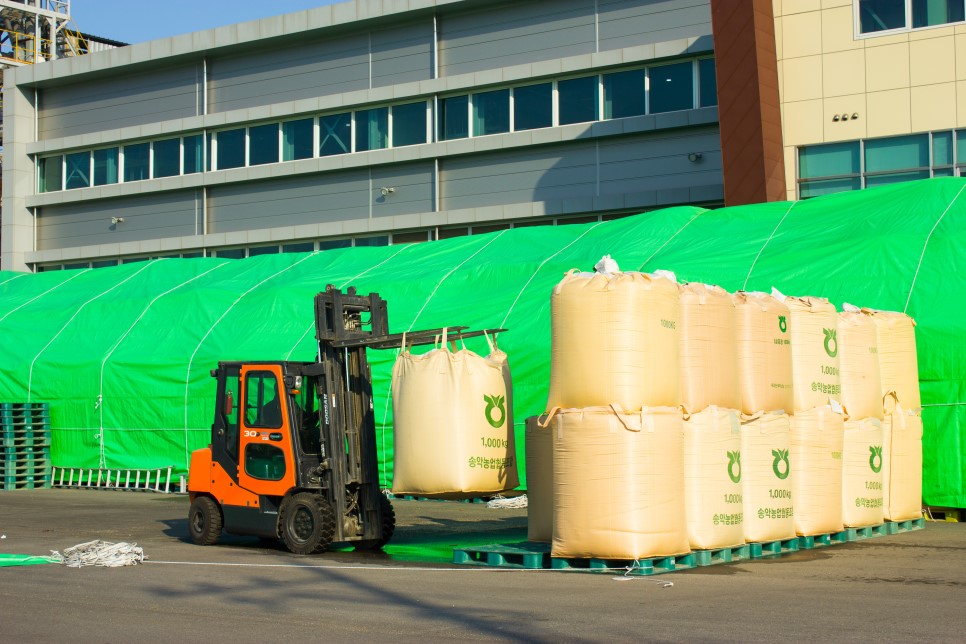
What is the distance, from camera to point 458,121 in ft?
115

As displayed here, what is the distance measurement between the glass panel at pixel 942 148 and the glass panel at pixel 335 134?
18.6 metres

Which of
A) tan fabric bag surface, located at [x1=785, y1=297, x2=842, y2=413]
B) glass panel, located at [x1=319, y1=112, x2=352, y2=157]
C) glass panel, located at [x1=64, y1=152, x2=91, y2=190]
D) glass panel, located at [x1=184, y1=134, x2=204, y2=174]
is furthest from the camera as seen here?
glass panel, located at [x1=64, y1=152, x2=91, y2=190]

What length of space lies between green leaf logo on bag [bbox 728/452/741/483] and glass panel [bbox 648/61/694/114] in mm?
20920

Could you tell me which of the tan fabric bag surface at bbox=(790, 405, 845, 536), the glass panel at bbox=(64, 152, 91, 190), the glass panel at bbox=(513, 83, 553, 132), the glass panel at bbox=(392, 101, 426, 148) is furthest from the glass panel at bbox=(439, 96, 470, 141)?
the tan fabric bag surface at bbox=(790, 405, 845, 536)

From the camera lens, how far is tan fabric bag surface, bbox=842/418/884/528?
44.0 ft

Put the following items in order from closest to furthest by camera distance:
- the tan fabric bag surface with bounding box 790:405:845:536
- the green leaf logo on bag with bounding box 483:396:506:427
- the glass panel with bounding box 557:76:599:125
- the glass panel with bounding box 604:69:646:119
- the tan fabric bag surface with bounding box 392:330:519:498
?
the tan fabric bag surface with bounding box 392:330:519:498
the green leaf logo on bag with bounding box 483:396:506:427
the tan fabric bag surface with bounding box 790:405:845:536
the glass panel with bounding box 604:69:646:119
the glass panel with bounding box 557:76:599:125

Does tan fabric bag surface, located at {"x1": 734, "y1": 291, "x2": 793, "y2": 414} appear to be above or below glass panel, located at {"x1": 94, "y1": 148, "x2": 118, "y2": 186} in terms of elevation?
below

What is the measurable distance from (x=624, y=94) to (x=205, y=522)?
21468 millimetres

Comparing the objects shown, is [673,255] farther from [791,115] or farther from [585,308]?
[585,308]

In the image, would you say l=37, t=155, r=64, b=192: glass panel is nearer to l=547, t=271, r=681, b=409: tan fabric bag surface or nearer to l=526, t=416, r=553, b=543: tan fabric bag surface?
l=526, t=416, r=553, b=543: tan fabric bag surface

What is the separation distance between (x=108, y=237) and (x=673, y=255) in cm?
2704

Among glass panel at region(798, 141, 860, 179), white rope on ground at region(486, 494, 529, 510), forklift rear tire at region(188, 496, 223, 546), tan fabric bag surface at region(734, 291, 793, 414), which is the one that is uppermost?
glass panel at region(798, 141, 860, 179)

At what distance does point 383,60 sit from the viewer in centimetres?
3650

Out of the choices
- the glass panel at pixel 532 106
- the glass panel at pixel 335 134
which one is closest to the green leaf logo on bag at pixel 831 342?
the glass panel at pixel 532 106
